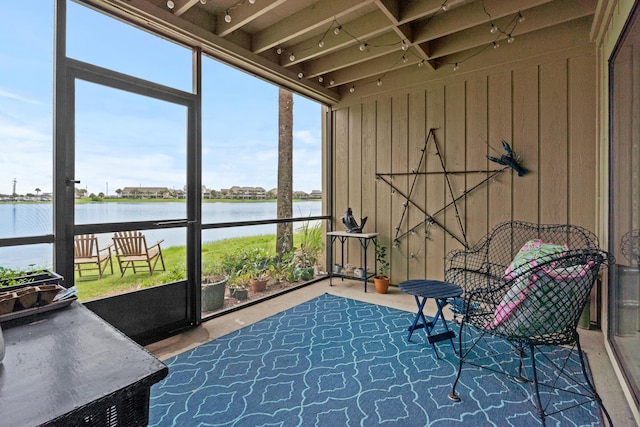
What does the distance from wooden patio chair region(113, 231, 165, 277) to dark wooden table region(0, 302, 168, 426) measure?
1.61 metres

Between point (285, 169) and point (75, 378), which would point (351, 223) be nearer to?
point (285, 169)

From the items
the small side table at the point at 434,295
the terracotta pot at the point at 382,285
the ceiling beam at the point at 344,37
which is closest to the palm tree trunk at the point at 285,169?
the ceiling beam at the point at 344,37

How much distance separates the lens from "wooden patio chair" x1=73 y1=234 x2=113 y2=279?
2.44 m

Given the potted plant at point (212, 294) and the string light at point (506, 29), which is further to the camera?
the potted plant at point (212, 294)

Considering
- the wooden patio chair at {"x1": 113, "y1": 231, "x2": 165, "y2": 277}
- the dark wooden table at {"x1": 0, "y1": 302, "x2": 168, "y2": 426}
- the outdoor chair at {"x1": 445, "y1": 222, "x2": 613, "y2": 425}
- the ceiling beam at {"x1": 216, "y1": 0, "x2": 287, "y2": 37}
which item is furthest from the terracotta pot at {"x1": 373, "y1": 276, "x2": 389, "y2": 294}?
the dark wooden table at {"x1": 0, "y1": 302, "x2": 168, "y2": 426}

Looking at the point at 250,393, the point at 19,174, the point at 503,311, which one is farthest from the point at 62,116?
the point at 503,311

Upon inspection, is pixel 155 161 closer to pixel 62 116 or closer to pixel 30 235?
pixel 62 116

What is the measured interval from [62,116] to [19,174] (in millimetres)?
489

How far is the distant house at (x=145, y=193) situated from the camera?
2.70 meters

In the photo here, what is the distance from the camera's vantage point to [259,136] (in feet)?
14.8

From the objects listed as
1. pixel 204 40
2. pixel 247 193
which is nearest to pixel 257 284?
pixel 247 193

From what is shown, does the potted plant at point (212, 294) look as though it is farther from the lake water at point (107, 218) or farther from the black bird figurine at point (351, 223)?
the black bird figurine at point (351, 223)

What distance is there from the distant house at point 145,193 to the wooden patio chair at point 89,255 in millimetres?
415

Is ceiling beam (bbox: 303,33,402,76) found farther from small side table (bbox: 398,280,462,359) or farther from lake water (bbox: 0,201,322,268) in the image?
small side table (bbox: 398,280,462,359)
